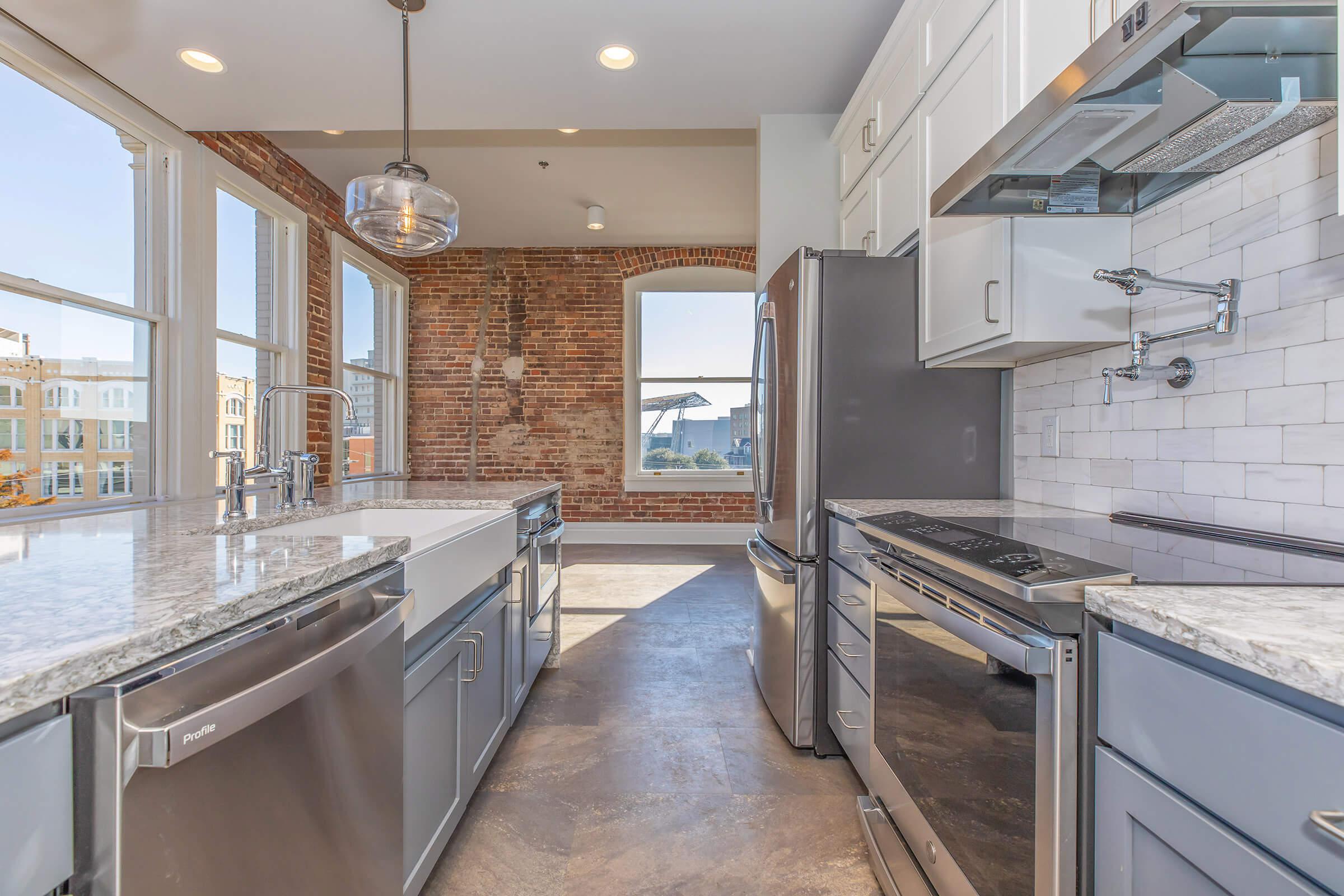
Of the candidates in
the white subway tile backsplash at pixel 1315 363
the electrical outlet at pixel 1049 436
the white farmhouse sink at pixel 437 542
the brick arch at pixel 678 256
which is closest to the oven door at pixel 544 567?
the white farmhouse sink at pixel 437 542

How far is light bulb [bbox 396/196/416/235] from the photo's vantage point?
1929 mm

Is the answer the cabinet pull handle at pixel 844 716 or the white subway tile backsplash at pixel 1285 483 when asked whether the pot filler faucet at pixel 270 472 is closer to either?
the cabinet pull handle at pixel 844 716

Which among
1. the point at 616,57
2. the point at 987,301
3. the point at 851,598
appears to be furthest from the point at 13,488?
the point at 987,301

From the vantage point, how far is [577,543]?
584 centimetres

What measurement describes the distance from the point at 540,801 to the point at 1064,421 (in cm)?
195

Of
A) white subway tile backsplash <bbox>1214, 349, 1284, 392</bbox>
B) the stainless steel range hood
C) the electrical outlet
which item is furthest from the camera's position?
the electrical outlet

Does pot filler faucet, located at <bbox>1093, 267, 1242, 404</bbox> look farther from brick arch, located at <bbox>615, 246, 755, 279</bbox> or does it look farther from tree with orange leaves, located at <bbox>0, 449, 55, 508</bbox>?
brick arch, located at <bbox>615, 246, 755, 279</bbox>

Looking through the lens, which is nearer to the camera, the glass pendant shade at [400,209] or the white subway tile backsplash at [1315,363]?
the white subway tile backsplash at [1315,363]

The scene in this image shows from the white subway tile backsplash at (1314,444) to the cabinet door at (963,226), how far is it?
582 millimetres

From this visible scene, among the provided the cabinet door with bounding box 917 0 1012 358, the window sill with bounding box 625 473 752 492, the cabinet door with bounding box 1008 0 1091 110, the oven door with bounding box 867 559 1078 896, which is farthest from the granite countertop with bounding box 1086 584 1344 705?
the window sill with bounding box 625 473 752 492

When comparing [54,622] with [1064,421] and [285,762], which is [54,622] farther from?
[1064,421]

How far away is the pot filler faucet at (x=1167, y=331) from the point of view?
127 centimetres

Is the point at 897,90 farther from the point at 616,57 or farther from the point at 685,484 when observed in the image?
the point at 685,484

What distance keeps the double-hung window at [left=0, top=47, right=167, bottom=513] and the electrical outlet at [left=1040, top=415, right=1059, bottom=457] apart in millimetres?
3658
